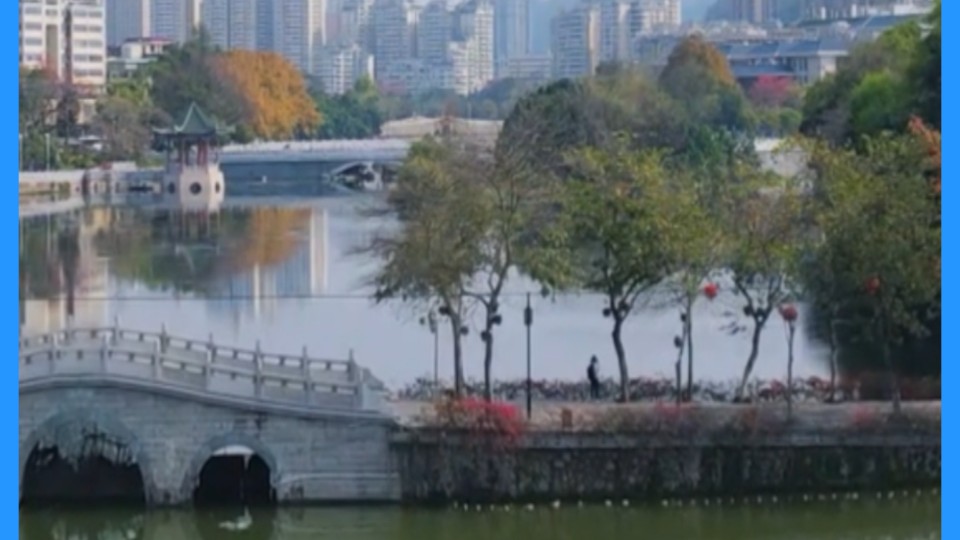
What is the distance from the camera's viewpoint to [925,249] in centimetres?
1178

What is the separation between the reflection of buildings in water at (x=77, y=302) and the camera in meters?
18.3

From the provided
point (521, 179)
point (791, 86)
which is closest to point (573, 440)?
point (521, 179)

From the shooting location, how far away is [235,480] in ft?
36.8

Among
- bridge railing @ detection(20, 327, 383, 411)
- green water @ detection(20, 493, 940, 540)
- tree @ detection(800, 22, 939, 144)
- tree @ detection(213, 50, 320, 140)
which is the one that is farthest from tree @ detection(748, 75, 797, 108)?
green water @ detection(20, 493, 940, 540)

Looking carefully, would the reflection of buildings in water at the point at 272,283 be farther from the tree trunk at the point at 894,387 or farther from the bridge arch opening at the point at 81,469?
the tree trunk at the point at 894,387

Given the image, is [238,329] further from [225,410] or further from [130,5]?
[130,5]

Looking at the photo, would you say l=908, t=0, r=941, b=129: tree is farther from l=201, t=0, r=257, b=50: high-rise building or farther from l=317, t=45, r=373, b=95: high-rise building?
l=317, t=45, r=373, b=95: high-rise building

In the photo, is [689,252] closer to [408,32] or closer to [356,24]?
[356,24]

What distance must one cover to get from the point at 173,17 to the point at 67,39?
507 inches

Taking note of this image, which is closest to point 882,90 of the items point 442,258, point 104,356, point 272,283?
point 272,283

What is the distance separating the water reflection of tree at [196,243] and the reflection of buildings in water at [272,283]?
19 cm

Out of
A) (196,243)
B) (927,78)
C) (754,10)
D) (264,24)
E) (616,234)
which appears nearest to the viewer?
(616,234)

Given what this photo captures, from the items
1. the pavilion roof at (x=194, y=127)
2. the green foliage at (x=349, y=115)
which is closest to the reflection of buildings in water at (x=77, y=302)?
the pavilion roof at (x=194, y=127)

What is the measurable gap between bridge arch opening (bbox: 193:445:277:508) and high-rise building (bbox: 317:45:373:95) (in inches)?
2356
